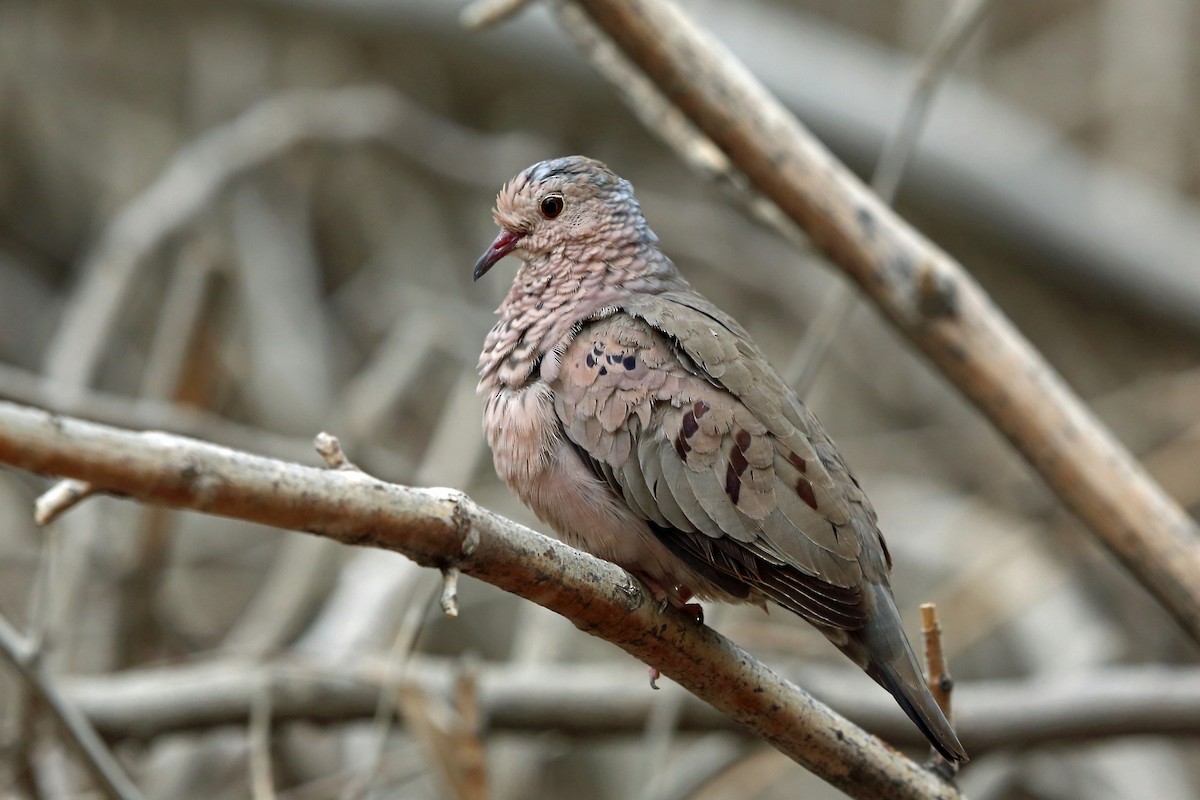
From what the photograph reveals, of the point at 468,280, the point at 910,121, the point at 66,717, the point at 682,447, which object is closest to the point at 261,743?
the point at 66,717

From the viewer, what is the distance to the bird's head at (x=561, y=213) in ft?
7.29

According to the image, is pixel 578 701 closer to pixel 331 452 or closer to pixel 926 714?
pixel 926 714

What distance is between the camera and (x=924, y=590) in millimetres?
4664

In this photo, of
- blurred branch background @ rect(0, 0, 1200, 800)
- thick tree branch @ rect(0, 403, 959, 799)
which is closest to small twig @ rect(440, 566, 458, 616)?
thick tree branch @ rect(0, 403, 959, 799)

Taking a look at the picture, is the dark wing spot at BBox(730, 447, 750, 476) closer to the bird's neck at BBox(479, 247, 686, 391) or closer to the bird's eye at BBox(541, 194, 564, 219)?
the bird's neck at BBox(479, 247, 686, 391)

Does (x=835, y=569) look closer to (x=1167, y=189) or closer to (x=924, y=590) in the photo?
(x=924, y=590)

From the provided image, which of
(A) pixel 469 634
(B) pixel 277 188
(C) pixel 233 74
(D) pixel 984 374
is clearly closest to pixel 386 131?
(B) pixel 277 188

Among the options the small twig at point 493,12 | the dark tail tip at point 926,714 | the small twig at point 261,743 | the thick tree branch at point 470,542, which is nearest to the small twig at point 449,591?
the thick tree branch at point 470,542

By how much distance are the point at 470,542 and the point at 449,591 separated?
6 cm

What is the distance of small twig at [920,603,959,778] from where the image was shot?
5.87ft

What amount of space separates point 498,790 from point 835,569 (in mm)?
2549

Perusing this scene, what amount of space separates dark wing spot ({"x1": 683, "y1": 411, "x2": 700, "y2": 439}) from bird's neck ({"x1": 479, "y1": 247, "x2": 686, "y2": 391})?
0.26 metres

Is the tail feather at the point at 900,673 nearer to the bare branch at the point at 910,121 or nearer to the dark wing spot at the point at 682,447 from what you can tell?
the dark wing spot at the point at 682,447

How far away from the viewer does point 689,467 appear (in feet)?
5.93
